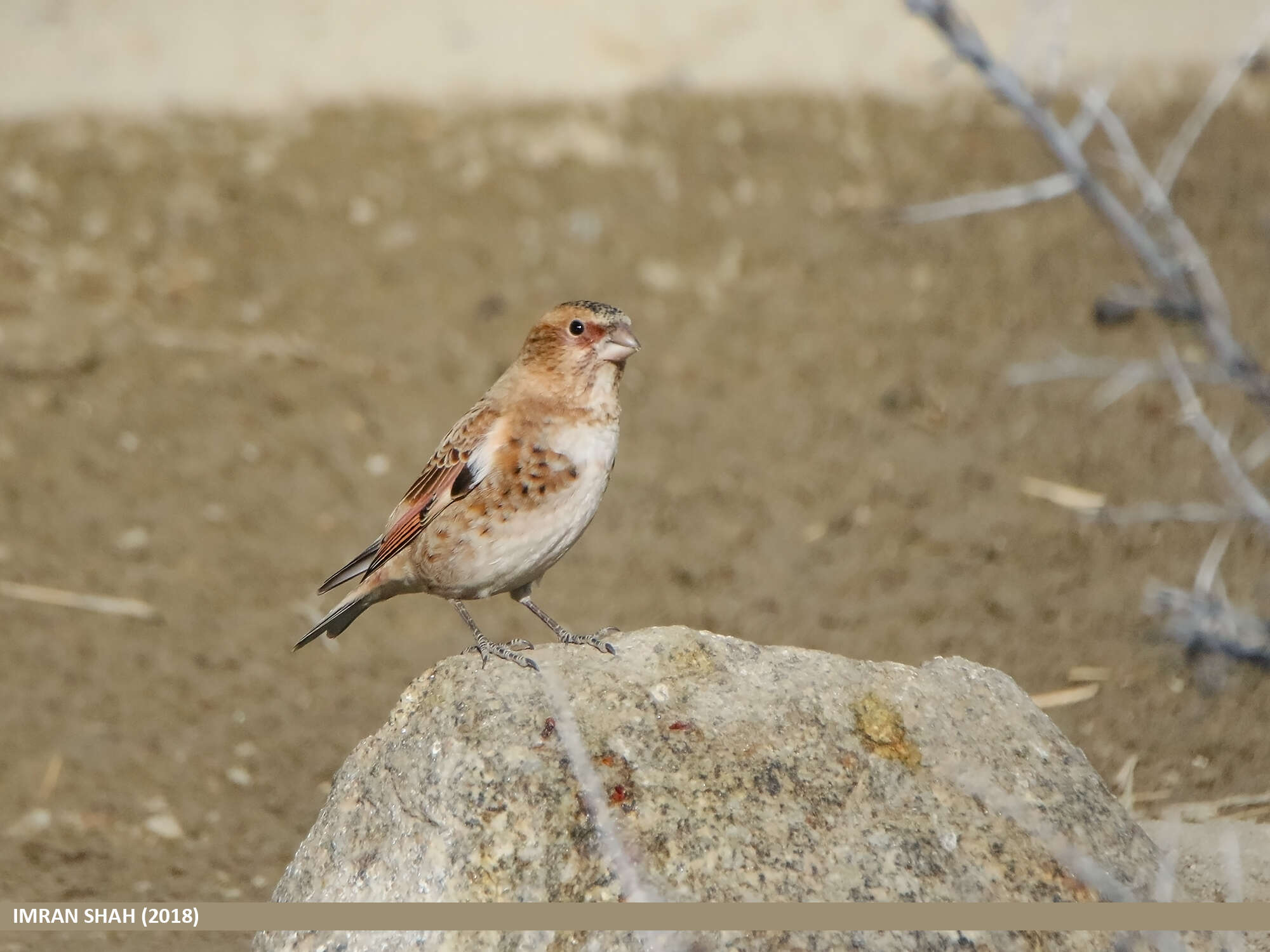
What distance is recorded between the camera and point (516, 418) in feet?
11.3

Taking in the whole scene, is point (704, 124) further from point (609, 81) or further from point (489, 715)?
point (489, 715)

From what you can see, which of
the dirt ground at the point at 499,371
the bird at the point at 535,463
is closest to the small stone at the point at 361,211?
the dirt ground at the point at 499,371

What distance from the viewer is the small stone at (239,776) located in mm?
4680

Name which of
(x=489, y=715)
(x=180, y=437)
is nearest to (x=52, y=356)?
(x=180, y=437)

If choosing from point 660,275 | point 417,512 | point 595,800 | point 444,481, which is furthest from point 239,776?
point 660,275

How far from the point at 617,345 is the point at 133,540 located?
11.0ft

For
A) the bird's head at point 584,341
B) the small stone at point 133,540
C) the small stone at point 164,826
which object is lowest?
the small stone at point 133,540

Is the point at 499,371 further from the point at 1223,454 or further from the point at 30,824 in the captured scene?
the point at 1223,454

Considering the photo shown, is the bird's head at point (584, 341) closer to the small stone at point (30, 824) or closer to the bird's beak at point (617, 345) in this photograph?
the bird's beak at point (617, 345)

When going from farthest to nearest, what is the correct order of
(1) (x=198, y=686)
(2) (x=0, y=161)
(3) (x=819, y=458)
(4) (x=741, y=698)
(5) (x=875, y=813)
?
(2) (x=0, y=161) < (3) (x=819, y=458) < (1) (x=198, y=686) < (4) (x=741, y=698) < (5) (x=875, y=813)

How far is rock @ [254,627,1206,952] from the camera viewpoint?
2.71 meters

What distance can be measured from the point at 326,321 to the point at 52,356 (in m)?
1.31

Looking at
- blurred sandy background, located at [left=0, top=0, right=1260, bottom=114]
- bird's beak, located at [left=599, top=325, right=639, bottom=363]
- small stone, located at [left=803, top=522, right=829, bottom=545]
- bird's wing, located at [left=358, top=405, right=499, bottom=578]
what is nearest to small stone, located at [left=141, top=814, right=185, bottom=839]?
bird's wing, located at [left=358, top=405, right=499, bottom=578]

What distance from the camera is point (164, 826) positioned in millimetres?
4457
